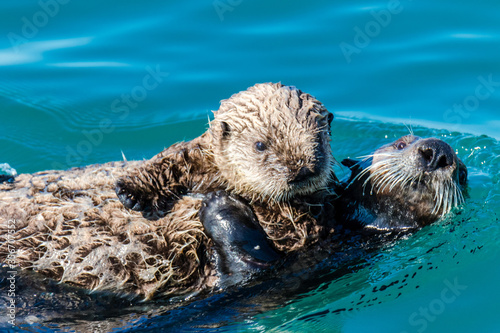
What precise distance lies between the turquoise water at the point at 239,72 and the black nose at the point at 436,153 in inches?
34.7

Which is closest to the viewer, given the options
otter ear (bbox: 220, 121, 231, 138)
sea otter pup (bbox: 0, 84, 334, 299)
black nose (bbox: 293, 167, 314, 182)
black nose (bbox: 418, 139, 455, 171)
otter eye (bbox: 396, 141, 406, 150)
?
black nose (bbox: 293, 167, 314, 182)

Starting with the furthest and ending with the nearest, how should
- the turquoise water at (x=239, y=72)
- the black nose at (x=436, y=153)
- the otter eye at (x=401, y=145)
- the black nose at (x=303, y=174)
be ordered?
the turquoise water at (x=239, y=72) < the otter eye at (x=401, y=145) < the black nose at (x=436, y=153) < the black nose at (x=303, y=174)

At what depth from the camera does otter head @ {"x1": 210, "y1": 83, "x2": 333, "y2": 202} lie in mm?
5176

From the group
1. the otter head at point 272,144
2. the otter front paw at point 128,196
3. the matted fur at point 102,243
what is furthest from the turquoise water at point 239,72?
the otter front paw at point 128,196

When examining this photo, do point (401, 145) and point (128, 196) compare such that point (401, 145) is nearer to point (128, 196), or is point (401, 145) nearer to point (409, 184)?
point (409, 184)

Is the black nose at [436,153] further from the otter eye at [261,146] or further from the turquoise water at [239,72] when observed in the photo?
the otter eye at [261,146]

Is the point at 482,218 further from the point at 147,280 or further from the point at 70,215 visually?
the point at 70,215

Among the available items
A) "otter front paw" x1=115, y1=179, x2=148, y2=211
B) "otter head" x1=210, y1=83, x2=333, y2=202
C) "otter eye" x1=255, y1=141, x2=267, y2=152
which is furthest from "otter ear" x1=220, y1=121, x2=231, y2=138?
"otter front paw" x1=115, y1=179, x2=148, y2=211

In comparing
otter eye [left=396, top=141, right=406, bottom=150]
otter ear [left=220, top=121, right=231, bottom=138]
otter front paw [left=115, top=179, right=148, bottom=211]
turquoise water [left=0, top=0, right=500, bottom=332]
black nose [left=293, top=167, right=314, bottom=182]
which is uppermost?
turquoise water [left=0, top=0, right=500, bottom=332]

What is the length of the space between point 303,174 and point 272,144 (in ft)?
1.10

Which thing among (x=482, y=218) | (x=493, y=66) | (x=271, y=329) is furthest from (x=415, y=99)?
(x=271, y=329)

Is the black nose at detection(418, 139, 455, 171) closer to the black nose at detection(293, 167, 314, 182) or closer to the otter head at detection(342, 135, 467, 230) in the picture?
the otter head at detection(342, 135, 467, 230)

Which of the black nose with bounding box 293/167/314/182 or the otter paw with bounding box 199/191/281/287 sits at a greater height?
the black nose with bounding box 293/167/314/182

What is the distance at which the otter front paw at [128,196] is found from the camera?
5.18 meters
